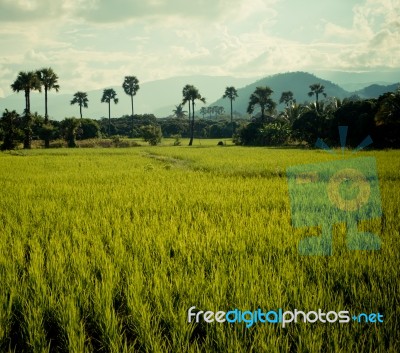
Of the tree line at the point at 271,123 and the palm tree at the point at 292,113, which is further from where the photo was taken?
the palm tree at the point at 292,113

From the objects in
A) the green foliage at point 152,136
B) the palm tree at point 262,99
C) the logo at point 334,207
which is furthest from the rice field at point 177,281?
the palm tree at point 262,99

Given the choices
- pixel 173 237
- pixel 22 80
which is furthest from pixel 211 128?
pixel 173 237

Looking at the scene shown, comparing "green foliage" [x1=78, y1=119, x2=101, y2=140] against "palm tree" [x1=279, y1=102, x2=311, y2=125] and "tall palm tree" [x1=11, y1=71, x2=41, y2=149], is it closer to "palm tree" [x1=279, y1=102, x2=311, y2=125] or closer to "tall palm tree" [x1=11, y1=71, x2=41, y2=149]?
"tall palm tree" [x1=11, y1=71, x2=41, y2=149]

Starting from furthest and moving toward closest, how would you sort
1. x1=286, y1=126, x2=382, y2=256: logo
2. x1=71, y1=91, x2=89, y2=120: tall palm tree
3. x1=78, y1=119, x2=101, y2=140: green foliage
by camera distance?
x1=71, y1=91, x2=89, y2=120: tall palm tree → x1=78, y1=119, x2=101, y2=140: green foliage → x1=286, y1=126, x2=382, y2=256: logo

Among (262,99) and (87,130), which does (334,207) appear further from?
(87,130)

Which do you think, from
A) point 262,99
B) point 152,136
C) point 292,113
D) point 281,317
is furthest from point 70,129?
point 281,317

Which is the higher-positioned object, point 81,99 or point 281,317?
point 81,99

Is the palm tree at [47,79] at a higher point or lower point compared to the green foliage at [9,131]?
higher

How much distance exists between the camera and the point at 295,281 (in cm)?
285

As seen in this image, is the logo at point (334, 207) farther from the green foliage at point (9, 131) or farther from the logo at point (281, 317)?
the green foliage at point (9, 131)

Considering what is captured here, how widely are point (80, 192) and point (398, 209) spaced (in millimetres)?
7040

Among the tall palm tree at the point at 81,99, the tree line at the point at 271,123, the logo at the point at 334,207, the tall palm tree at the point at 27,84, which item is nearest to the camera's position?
the logo at the point at 334,207

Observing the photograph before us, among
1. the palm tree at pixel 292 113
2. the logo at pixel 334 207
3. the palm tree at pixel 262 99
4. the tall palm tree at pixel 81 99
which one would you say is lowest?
the logo at pixel 334 207

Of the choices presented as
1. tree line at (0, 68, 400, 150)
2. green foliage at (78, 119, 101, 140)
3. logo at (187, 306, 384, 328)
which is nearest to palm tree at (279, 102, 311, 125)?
tree line at (0, 68, 400, 150)
